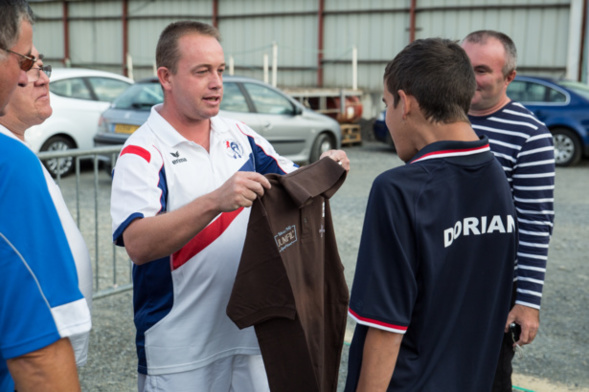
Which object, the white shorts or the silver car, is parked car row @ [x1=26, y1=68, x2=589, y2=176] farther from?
the white shorts

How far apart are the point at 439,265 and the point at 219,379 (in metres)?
1.18

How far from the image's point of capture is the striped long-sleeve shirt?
111 inches

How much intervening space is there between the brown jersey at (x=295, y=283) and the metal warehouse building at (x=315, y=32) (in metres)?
13.6

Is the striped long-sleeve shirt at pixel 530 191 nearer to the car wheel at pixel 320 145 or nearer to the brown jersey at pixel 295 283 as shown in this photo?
the brown jersey at pixel 295 283

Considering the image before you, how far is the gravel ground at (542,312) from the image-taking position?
4320 millimetres

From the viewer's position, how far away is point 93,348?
184 inches

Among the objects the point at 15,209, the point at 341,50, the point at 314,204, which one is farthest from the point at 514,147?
the point at 341,50

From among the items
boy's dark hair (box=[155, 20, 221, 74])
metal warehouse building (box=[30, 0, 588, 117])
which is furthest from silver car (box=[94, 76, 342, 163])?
boy's dark hair (box=[155, 20, 221, 74])

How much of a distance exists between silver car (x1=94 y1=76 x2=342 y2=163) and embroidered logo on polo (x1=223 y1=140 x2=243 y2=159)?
24.1 feet

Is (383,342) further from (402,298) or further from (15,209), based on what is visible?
(15,209)

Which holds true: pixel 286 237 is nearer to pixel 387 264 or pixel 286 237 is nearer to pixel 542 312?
pixel 387 264

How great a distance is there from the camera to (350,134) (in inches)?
669

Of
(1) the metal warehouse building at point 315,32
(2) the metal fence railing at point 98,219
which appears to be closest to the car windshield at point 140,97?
(2) the metal fence railing at point 98,219

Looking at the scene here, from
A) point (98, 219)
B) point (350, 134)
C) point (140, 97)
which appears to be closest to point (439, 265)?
point (98, 219)
